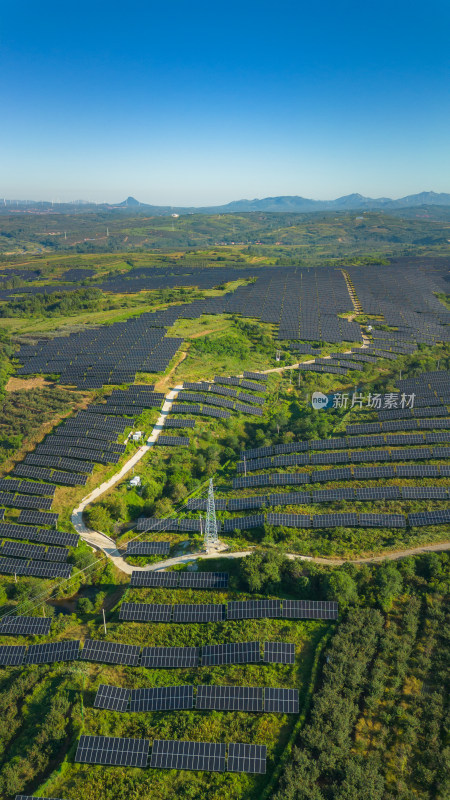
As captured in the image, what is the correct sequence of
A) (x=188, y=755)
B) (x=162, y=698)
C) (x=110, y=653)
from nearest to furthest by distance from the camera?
(x=188, y=755)
(x=162, y=698)
(x=110, y=653)

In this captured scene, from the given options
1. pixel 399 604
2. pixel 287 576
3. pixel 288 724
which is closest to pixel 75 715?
pixel 288 724

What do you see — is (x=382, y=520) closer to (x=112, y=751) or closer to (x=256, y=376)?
(x=112, y=751)

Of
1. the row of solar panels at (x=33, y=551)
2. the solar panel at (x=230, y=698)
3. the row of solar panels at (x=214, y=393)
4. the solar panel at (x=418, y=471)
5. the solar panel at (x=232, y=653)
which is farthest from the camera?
the row of solar panels at (x=214, y=393)

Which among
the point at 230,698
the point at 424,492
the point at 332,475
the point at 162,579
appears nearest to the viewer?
the point at 230,698

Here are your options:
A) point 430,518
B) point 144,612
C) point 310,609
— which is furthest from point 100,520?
point 430,518

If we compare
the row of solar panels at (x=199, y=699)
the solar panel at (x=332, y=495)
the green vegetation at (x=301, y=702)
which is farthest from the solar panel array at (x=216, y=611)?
the solar panel at (x=332, y=495)

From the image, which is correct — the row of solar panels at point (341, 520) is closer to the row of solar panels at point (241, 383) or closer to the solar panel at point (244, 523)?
the solar panel at point (244, 523)
